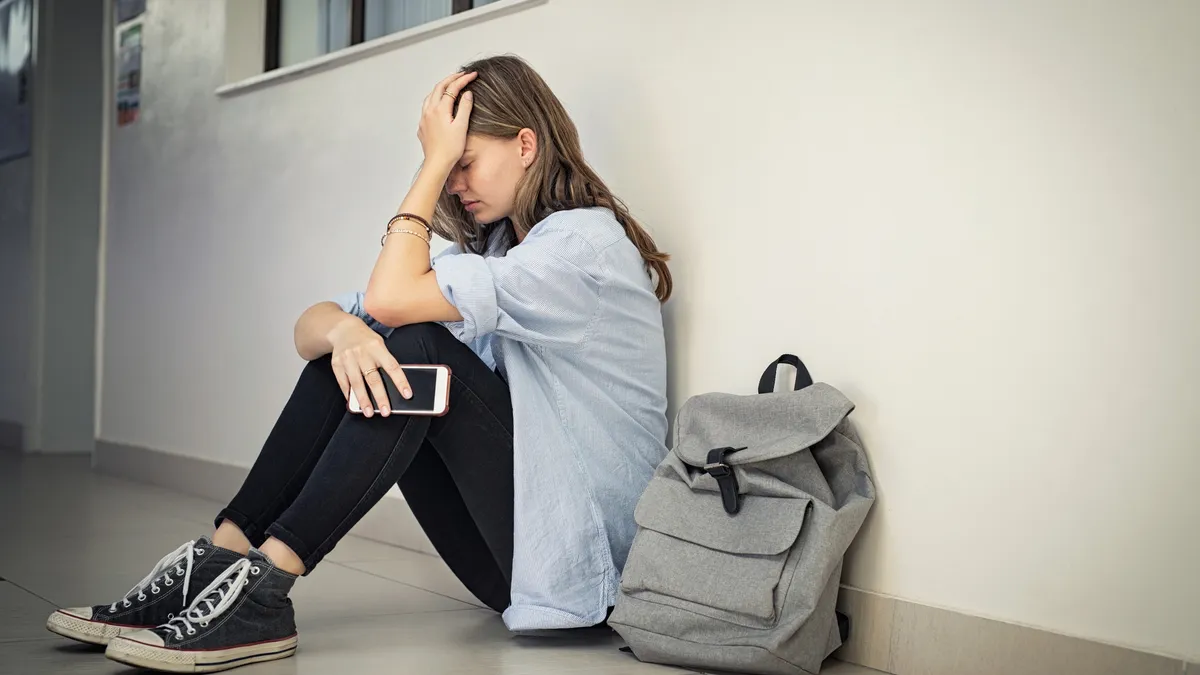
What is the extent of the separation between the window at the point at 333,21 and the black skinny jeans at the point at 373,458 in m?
1.38

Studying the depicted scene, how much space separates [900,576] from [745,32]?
89 cm

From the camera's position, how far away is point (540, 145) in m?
1.84

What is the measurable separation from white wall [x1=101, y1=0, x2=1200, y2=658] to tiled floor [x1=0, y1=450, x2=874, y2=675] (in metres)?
0.36

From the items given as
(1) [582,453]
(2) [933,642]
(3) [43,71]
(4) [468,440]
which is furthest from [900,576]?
(3) [43,71]

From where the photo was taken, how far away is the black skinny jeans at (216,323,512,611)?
58.5 inches

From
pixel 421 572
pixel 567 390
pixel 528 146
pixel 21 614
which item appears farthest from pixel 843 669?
pixel 21 614

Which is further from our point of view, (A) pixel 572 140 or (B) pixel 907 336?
(A) pixel 572 140

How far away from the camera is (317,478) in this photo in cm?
149

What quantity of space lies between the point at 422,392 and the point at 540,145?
0.51 m

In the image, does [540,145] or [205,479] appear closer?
[540,145]

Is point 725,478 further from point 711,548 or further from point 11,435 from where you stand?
point 11,435

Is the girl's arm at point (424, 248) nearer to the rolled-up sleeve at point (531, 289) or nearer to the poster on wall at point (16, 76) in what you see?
the rolled-up sleeve at point (531, 289)

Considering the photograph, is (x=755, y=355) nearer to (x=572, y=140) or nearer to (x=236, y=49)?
(x=572, y=140)

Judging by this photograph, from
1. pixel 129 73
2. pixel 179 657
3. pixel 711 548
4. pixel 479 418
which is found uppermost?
pixel 129 73
